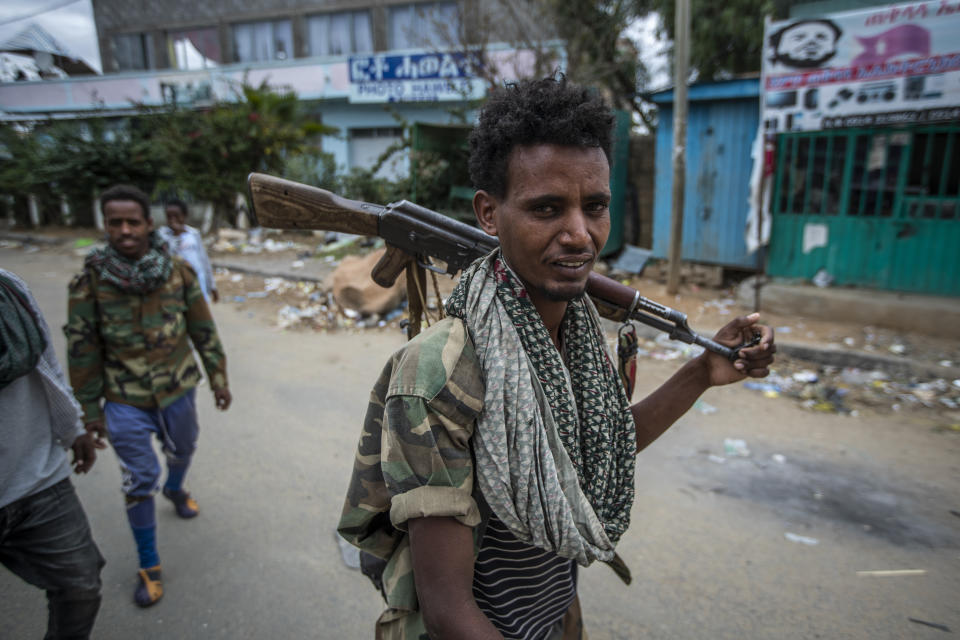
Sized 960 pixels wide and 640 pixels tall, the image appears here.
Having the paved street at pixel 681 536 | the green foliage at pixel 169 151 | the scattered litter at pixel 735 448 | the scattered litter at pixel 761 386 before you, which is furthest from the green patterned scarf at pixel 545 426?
the green foliage at pixel 169 151

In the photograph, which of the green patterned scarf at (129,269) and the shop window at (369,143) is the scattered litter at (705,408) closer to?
the green patterned scarf at (129,269)

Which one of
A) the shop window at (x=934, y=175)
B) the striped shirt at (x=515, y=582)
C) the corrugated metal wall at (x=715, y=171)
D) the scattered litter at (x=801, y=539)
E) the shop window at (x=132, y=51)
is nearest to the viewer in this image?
the striped shirt at (x=515, y=582)

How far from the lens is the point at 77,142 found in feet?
44.4

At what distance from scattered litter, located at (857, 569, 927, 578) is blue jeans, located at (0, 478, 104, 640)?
125 inches

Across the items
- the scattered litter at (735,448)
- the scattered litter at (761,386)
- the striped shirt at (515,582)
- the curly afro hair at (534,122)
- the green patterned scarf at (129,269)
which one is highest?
the curly afro hair at (534,122)

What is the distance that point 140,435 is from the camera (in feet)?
8.74

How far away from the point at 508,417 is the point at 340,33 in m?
19.9

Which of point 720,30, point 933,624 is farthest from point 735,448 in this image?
point 720,30

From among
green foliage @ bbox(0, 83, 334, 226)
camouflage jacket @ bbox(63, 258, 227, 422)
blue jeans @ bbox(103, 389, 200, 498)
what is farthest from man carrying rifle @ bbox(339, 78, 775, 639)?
green foliage @ bbox(0, 83, 334, 226)

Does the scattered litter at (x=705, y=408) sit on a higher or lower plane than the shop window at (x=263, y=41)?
lower

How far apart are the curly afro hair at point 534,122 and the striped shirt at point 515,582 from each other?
74 cm

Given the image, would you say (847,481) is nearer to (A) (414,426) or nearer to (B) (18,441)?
(A) (414,426)

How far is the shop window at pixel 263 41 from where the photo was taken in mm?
18797

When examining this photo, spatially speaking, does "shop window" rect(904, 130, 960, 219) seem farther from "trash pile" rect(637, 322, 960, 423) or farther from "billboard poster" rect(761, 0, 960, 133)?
"trash pile" rect(637, 322, 960, 423)
